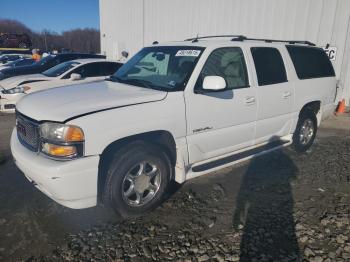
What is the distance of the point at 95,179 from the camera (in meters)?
2.94

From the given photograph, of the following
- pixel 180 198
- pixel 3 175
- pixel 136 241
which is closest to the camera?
pixel 136 241

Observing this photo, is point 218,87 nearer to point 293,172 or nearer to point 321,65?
point 293,172

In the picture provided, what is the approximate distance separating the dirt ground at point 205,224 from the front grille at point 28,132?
2.70 ft

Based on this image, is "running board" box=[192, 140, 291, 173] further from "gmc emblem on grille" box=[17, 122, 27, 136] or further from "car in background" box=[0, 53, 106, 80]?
"car in background" box=[0, 53, 106, 80]

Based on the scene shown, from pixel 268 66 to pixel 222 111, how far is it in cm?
120

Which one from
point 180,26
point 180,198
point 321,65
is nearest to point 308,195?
point 180,198

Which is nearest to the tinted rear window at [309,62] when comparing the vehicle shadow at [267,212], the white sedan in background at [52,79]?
the vehicle shadow at [267,212]

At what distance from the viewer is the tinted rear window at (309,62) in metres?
5.00

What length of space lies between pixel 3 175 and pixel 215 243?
3.23 m

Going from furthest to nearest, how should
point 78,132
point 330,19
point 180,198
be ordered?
1. point 330,19
2. point 180,198
3. point 78,132

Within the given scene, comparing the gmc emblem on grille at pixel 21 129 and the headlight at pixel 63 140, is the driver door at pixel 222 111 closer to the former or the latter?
the headlight at pixel 63 140

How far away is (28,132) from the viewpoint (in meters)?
3.20

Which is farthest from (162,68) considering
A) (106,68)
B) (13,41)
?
(13,41)

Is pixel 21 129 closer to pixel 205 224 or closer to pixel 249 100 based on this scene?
pixel 205 224
